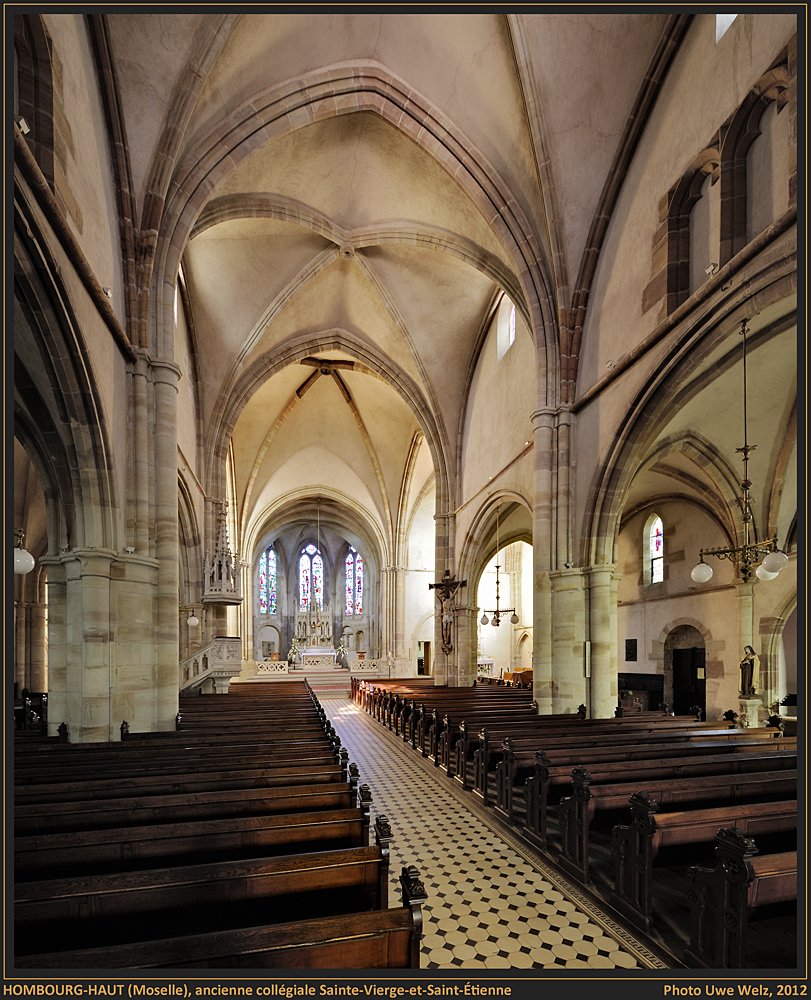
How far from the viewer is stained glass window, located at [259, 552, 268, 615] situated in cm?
4278

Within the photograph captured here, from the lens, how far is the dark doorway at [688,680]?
16.8 meters

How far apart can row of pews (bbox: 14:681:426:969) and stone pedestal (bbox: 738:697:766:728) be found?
38.1 ft

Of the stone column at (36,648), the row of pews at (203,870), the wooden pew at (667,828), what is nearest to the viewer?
the row of pews at (203,870)

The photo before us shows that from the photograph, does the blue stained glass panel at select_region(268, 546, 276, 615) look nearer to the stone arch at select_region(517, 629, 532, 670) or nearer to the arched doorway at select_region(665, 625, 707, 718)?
the stone arch at select_region(517, 629, 532, 670)

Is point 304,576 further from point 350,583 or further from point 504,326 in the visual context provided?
point 504,326

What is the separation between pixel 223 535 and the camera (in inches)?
734

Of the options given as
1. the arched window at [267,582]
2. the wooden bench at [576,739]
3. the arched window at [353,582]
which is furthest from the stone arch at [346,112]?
the arched window at [267,582]

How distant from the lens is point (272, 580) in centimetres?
4353

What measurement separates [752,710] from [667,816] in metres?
11.2

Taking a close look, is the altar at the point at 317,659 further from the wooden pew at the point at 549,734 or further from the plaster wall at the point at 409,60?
the plaster wall at the point at 409,60

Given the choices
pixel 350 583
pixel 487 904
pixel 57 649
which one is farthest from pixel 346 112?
pixel 350 583

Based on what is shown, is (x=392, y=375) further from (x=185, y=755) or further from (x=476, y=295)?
(x=185, y=755)

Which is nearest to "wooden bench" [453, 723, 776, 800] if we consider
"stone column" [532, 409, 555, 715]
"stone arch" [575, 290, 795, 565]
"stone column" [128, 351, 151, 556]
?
"stone column" [532, 409, 555, 715]

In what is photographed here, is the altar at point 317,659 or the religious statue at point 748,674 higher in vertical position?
the religious statue at point 748,674
